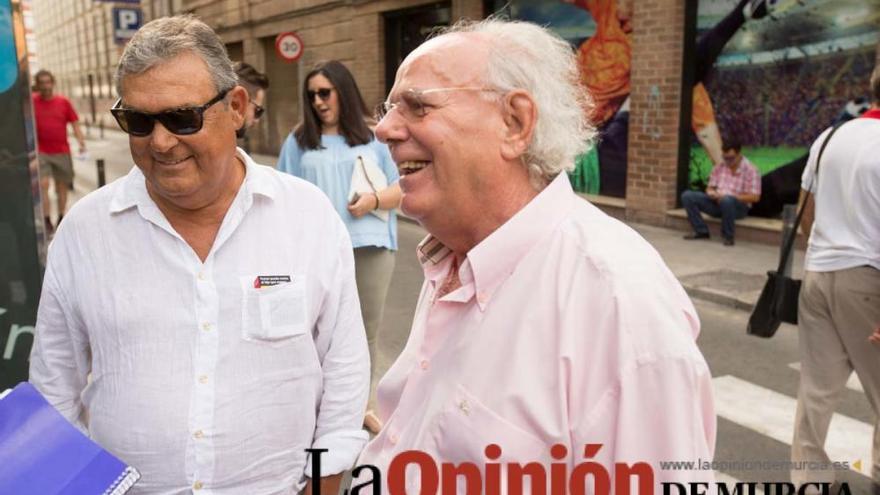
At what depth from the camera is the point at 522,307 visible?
1.43 meters

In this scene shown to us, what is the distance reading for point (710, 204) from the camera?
31.8 feet

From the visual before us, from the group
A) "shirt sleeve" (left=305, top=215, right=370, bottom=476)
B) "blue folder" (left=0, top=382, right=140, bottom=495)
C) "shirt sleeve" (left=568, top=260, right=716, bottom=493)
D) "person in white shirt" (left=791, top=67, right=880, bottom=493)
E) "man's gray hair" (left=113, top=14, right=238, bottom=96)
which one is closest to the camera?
"shirt sleeve" (left=568, top=260, right=716, bottom=493)

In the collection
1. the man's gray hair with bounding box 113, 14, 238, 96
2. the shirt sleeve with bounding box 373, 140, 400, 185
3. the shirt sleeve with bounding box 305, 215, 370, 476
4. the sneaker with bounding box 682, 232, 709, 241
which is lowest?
the sneaker with bounding box 682, 232, 709, 241

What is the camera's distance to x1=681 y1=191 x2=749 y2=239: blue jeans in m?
9.37

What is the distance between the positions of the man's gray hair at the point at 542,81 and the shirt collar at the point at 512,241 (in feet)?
0.27

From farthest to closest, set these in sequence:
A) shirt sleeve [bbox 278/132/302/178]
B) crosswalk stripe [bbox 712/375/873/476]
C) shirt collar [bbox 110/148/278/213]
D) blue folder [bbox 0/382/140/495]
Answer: shirt sleeve [bbox 278/132/302/178] → crosswalk stripe [bbox 712/375/873/476] → shirt collar [bbox 110/148/278/213] → blue folder [bbox 0/382/140/495]

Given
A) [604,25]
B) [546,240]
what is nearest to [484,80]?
[546,240]

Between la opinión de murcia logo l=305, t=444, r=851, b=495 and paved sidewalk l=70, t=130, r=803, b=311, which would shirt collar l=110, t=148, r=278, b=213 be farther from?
paved sidewalk l=70, t=130, r=803, b=311

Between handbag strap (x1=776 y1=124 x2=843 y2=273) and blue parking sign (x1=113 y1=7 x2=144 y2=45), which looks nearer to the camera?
handbag strap (x1=776 y1=124 x2=843 y2=273)

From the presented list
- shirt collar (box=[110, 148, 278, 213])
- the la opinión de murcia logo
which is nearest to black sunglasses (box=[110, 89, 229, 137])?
shirt collar (box=[110, 148, 278, 213])

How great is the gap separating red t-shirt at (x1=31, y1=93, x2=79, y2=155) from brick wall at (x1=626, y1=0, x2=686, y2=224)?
7910mm

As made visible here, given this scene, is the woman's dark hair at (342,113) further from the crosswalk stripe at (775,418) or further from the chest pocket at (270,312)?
the crosswalk stripe at (775,418)

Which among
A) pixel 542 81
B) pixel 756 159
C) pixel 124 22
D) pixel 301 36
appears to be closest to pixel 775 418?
pixel 542 81

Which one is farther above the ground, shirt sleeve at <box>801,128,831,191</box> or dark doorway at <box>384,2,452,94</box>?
dark doorway at <box>384,2,452,94</box>
